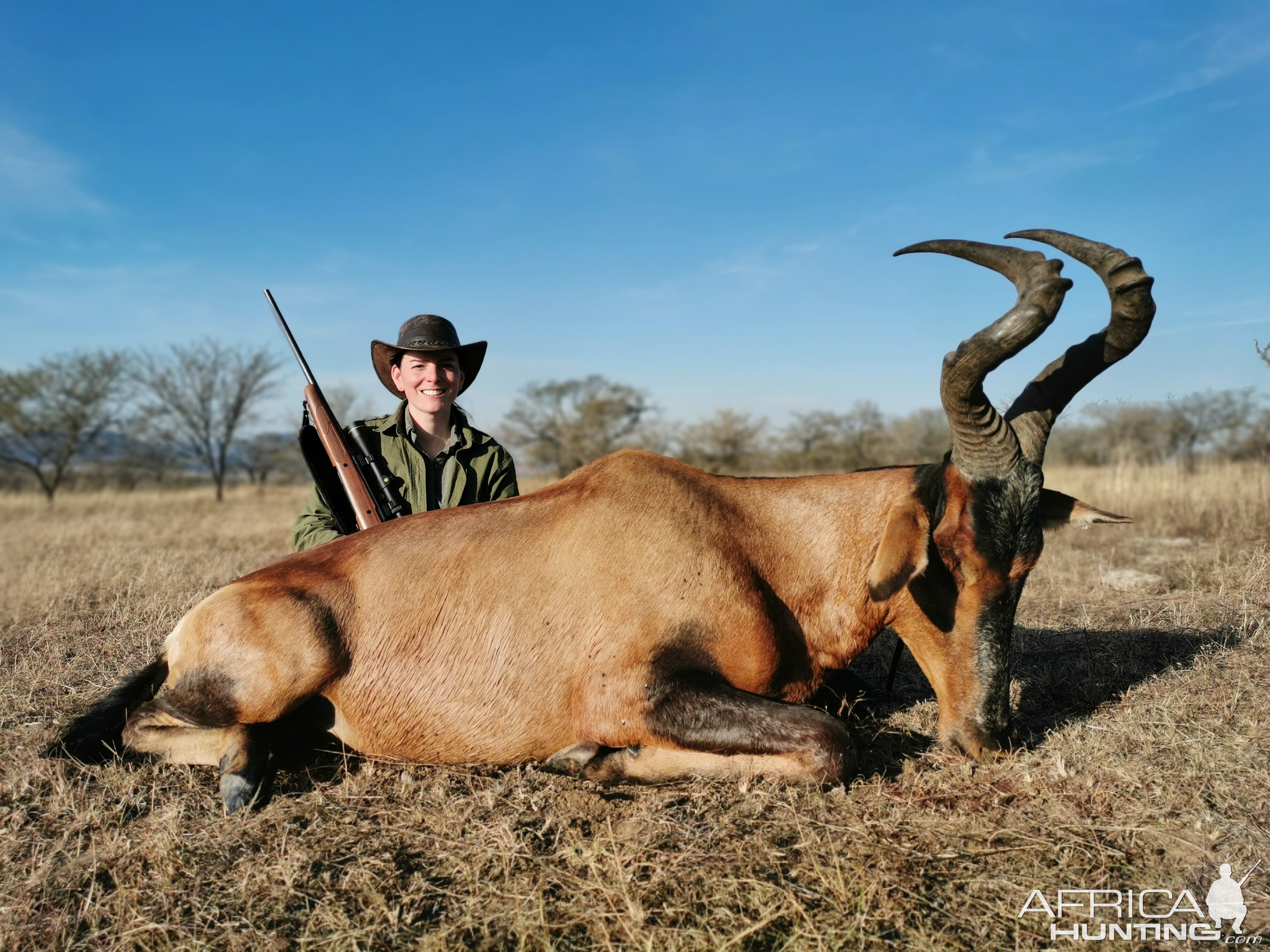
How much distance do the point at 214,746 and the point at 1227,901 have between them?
13.9ft

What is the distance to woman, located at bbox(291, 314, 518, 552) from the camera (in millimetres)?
6312

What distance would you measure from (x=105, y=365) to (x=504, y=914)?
42112 millimetres

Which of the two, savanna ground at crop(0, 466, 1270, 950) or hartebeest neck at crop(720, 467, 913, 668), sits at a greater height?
hartebeest neck at crop(720, 467, 913, 668)

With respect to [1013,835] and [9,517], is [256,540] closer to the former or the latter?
[9,517]

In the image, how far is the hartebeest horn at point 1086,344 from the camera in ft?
12.9

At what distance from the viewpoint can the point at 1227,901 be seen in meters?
2.82

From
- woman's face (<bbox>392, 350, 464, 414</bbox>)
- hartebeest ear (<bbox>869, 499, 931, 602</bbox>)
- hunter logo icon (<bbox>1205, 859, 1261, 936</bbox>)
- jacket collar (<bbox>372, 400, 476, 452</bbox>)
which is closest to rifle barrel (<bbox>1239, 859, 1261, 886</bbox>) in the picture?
hunter logo icon (<bbox>1205, 859, 1261, 936</bbox>)

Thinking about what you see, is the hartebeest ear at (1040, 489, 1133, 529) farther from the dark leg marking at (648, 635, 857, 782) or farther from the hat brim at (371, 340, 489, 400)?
the hat brim at (371, 340, 489, 400)

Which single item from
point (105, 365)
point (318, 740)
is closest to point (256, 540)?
point (318, 740)

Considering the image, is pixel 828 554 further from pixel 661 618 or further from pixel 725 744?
pixel 725 744

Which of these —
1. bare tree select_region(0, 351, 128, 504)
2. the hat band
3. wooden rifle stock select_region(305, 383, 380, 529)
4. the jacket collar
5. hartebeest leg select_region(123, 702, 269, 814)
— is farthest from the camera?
bare tree select_region(0, 351, 128, 504)

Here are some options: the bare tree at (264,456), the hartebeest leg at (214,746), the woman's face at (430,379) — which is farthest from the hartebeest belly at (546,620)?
the bare tree at (264,456)

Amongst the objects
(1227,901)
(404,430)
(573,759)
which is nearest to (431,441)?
(404,430)

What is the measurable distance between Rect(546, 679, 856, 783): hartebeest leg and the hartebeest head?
0.66 metres
